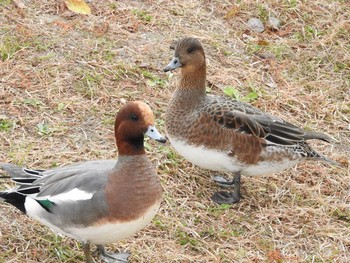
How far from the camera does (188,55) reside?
4.63m

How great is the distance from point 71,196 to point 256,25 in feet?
11.0

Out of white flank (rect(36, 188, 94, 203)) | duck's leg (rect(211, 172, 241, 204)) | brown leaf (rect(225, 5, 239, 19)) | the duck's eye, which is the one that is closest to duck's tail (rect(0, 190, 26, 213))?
white flank (rect(36, 188, 94, 203))

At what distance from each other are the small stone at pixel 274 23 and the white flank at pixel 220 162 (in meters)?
2.13

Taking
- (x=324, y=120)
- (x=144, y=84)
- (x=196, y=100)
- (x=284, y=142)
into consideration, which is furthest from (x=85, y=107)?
(x=324, y=120)

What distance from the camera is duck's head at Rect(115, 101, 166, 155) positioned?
3607mm

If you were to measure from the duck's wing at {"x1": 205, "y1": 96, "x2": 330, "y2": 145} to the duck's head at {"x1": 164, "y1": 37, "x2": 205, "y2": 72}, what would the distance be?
0.77 feet

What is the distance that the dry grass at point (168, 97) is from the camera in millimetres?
4168

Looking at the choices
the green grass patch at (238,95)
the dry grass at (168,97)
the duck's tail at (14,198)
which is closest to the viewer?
the duck's tail at (14,198)

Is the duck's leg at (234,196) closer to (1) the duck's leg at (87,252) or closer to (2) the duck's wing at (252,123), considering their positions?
(2) the duck's wing at (252,123)

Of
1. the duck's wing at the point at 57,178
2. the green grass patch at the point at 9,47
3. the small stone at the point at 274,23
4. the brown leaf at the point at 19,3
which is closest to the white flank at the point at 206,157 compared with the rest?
the duck's wing at the point at 57,178

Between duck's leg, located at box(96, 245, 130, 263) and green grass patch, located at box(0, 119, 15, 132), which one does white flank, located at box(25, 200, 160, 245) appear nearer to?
duck's leg, located at box(96, 245, 130, 263)

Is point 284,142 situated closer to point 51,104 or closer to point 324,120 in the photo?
point 324,120

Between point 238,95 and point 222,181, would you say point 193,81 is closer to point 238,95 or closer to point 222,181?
point 222,181

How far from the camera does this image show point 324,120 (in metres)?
→ 5.50
